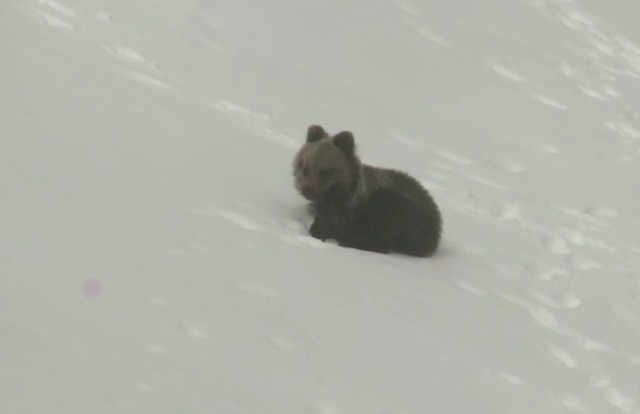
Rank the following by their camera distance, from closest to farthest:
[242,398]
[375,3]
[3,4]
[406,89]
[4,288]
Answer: [242,398], [4,288], [3,4], [406,89], [375,3]

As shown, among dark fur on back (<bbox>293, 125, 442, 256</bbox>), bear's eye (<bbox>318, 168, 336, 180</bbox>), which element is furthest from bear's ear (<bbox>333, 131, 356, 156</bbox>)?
bear's eye (<bbox>318, 168, 336, 180</bbox>)

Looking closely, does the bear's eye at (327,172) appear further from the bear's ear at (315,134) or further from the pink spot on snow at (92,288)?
the pink spot on snow at (92,288)

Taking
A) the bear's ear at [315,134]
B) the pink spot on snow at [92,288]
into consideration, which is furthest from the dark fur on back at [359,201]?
the pink spot on snow at [92,288]

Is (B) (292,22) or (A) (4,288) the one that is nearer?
(A) (4,288)

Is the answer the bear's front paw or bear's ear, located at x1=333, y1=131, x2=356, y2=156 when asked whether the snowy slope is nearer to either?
the bear's front paw

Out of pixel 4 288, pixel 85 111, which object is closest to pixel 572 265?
pixel 85 111

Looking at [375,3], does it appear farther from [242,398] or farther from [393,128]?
[242,398]
